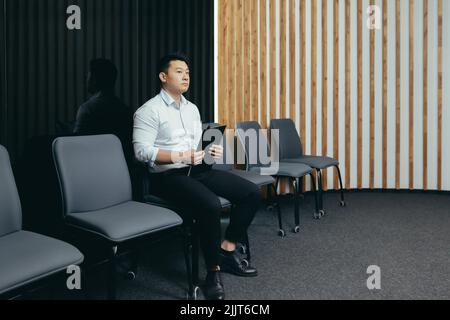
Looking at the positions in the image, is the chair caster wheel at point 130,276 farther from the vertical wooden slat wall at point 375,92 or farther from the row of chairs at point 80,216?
the vertical wooden slat wall at point 375,92

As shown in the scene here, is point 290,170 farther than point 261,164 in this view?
No

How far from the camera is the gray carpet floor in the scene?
271cm

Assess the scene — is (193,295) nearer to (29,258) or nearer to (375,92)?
(29,258)

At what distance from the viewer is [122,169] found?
8.93ft

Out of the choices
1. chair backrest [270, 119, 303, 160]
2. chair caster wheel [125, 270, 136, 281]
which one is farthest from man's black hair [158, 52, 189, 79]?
chair backrest [270, 119, 303, 160]

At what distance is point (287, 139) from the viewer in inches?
197

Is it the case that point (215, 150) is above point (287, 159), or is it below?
above

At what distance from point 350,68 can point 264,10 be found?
150cm

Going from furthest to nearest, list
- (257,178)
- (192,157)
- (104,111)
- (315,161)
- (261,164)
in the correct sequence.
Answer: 1. (315,161)
2. (261,164)
3. (257,178)
4. (104,111)
5. (192,157)

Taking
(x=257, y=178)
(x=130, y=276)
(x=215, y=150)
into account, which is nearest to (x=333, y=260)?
(x=257, y=178)

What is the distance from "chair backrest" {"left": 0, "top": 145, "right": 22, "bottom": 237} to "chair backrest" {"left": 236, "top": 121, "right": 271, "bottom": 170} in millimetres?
2514

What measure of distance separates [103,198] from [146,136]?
1.70 feet
